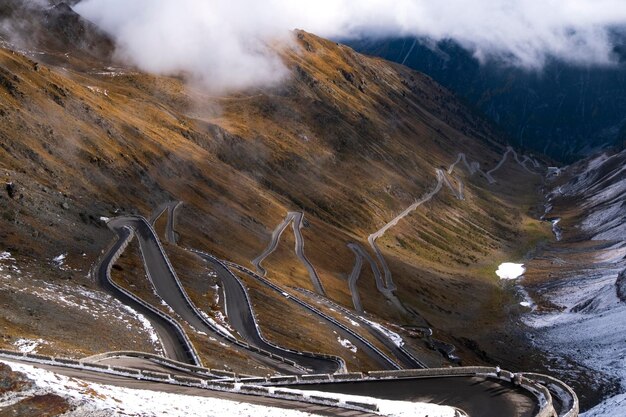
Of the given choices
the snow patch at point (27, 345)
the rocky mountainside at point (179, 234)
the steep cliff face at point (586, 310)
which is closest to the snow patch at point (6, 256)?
the rocky mountainside at point (179, 234)

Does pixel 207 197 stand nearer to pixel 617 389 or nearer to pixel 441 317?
pixel 441 317

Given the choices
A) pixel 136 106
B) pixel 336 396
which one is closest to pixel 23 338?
pixel 336 396

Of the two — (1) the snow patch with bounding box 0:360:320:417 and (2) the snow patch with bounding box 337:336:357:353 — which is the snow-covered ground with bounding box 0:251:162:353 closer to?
(1) the snow patch with bounding box 0:360:320:417

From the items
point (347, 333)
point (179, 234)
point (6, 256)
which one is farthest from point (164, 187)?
point (6, 256)

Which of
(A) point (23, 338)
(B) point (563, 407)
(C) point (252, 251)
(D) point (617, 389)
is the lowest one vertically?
(C) point (252, 251)

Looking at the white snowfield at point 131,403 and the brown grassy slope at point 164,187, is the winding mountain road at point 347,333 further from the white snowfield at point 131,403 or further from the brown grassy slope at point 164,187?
the white snowfield at point 131,403

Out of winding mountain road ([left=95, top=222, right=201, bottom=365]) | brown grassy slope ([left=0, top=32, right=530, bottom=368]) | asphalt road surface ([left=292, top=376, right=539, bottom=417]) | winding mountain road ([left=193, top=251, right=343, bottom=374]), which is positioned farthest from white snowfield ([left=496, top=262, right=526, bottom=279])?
asphalt road surface ([left=292, top=376, right=539, bottom=417])
